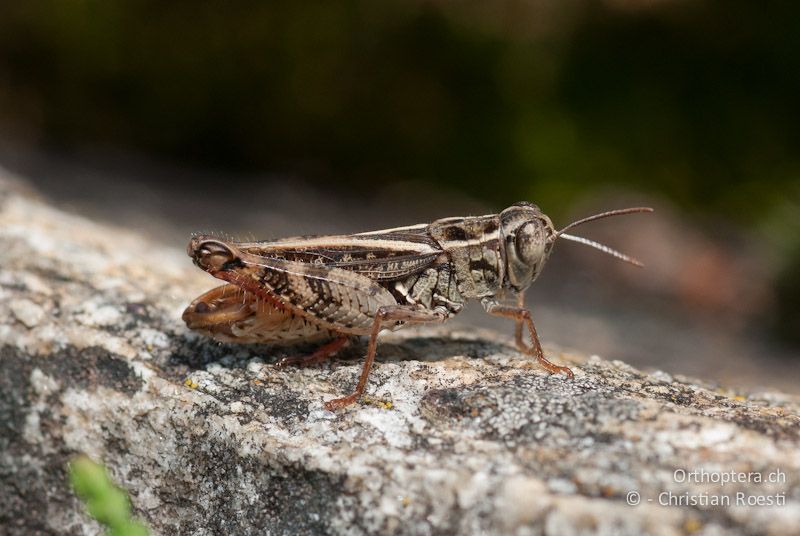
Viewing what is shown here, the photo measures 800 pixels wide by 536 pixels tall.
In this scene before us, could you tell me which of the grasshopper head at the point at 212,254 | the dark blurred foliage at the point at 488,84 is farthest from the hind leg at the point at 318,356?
the dark blurred foliage at the point at 488,84

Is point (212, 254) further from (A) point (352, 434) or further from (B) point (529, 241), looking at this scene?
(B) point (529, 241)

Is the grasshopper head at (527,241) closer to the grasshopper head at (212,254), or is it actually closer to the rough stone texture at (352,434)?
the rough stone texture at (352,434)

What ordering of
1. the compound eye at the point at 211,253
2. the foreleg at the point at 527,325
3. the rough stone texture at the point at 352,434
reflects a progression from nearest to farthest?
the rough stone texture at the point at 352,434 → the compound eye at the point at 211,253 → the foreleg at the point at 527,325

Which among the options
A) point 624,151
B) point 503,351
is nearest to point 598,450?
point 503,351

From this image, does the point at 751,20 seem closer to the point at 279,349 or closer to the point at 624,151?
the point at 624,151

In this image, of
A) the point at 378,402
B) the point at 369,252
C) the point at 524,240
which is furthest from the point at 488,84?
the point at 378,402

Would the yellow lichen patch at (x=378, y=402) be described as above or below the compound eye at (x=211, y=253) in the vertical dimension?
below
